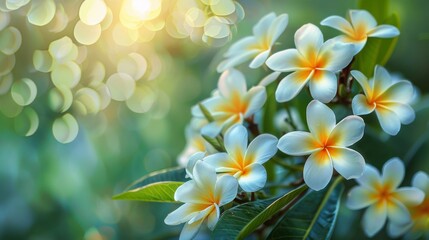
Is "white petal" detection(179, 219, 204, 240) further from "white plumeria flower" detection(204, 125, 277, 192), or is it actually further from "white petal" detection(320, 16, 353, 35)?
"white petal" detection(320, 16, 353, 35)

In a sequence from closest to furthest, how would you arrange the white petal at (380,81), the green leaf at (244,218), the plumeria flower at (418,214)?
the green leaf at (244,218) → the white petal at (380,81) → the plumeria flower at (418,214)

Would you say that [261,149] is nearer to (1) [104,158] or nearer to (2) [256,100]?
(2) [256,100]

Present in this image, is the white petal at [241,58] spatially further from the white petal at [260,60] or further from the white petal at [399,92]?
the white petal at [399,92]

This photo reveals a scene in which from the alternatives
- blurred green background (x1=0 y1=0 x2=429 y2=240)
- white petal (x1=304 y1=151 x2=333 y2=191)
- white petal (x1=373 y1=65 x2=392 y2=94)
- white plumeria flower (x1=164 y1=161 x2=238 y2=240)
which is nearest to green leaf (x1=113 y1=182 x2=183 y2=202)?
white plumeria flower (x1=164 y1=161 x2=238 y2=240)

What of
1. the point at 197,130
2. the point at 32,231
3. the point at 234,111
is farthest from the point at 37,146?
the point at 234,111

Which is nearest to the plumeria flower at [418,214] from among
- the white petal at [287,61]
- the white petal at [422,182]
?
the white petal at [422,182]

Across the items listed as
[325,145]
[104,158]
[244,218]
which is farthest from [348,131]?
[104,158]
